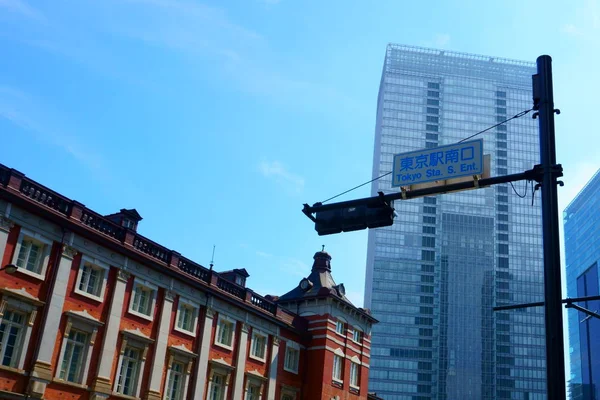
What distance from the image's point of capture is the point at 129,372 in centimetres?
3384

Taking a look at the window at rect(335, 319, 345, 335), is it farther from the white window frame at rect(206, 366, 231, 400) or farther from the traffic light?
the traffic light

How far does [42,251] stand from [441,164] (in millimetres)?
22665

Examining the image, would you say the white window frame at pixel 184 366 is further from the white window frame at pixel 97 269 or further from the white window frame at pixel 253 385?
the white window frame at pixel 97 269

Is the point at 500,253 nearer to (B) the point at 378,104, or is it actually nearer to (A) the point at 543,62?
(B) the point at 378,104

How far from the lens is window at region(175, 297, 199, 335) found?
3740 centimetres

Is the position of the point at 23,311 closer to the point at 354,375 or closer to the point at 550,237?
the point at 550,237

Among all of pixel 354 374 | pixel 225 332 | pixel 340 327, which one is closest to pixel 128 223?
pixel 225 332

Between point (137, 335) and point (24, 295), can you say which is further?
point (137, 335)

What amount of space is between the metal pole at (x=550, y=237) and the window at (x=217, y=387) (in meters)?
30.8

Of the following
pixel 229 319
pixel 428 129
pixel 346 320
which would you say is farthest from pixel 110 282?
pixel 428 129

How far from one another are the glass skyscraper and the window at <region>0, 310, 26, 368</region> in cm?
11302

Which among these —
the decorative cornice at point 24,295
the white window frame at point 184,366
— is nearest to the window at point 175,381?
the white window frame at point 184,366

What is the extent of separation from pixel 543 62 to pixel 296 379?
123ft

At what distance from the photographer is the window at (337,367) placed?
48178 mm
